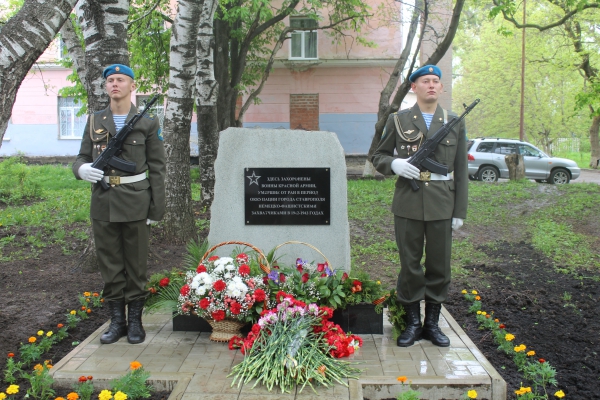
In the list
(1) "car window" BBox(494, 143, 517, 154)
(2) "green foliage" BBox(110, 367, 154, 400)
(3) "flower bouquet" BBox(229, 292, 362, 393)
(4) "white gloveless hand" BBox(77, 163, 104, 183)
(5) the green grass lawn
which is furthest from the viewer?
(1) "car window" BBox(494, 143, 517, 154)

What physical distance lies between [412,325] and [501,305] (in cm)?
168

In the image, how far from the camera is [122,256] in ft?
14.3

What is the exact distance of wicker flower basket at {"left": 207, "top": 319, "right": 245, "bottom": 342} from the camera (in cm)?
428

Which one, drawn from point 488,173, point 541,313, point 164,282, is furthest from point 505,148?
point 164,282

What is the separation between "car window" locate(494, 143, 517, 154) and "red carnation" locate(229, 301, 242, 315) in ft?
52.3

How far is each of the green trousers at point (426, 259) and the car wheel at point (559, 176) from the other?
15.6 m

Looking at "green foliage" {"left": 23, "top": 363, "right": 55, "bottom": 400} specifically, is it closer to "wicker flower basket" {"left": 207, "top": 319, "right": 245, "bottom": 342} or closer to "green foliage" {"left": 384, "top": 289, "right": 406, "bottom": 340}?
"wicker flower basket" {"left": 207, "top": 319, "right": 245, "bottom": 342}

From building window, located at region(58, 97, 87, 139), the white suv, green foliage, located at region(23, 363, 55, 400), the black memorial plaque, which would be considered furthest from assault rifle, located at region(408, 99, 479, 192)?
building window, located at region(58, 97, 87, 139)

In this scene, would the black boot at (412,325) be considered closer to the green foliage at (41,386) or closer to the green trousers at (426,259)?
the green trousers at (426,259)

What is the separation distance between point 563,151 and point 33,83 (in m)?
34.6

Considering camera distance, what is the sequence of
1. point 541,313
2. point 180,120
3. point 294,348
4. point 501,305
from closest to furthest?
1. point 294,348
2. point 541,313
3. point 501,305
4. point 180,120

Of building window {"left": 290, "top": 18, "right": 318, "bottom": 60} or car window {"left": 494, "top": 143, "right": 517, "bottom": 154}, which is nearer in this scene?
car window {"left": 494, "top": 143, "right": 517, "bottom": 154}

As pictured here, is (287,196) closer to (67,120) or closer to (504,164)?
(504,164)

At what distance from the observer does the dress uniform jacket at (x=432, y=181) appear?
419 cm
